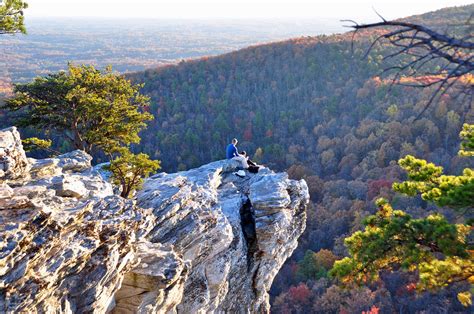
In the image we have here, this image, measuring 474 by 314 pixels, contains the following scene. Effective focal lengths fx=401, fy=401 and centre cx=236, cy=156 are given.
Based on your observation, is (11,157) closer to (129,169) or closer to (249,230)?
(129,169)

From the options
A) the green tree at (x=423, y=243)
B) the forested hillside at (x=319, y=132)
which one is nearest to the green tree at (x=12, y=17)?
the green tree at (x=423, y=243)

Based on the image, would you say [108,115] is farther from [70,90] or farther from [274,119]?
[274,119]

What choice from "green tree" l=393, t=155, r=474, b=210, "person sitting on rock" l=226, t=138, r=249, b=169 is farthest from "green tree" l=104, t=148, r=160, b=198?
"green tree" l=393, t=155, r=474, b=210

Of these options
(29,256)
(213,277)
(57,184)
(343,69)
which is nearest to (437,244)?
(213,277)

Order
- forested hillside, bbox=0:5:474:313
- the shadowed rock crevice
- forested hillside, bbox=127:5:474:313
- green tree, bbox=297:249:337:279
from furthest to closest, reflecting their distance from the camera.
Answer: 1. forested hillside, bbox=127:5:474:313
2. green tree, bbox=297:249:337:279
3. forested hillside, bbox=0:5:474:313
4. the shadowed rock crevice

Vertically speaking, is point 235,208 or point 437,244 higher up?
point 437,244

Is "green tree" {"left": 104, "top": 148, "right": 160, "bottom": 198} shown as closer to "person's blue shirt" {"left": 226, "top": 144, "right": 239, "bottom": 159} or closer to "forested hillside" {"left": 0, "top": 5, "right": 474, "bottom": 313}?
"person's blue shirt" {"left": 226, "top": 144, "right": 239, "bottom": 159}
